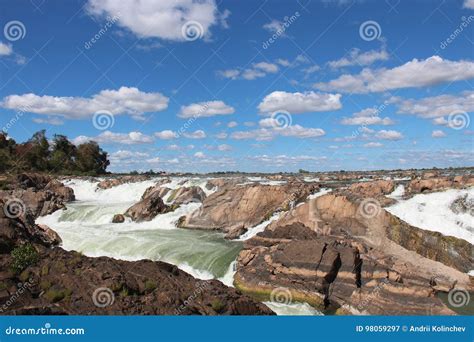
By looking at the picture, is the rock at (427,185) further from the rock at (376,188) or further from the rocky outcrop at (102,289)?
the rocky outcrop at (102,289)

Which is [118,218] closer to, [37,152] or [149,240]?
[149,240]

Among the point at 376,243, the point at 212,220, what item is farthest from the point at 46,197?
the point at 376,243

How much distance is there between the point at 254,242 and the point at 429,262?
8.65m

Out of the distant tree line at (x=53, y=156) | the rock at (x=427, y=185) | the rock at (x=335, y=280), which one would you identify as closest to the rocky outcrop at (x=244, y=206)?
the rock at (x=427, y=185)

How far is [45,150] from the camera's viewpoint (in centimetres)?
9681

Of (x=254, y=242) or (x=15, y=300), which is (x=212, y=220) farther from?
(x=15, y=300)

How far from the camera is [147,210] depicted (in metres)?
37.6

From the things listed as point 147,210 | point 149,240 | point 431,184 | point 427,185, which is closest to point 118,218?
point 147,210

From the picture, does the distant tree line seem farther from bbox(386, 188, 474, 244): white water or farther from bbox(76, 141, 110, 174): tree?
bbox(386, 188, 474, 244): white water

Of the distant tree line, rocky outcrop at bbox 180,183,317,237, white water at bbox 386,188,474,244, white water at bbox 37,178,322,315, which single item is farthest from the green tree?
white water at bbox 386,188,474,244

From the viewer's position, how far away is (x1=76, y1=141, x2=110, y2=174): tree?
3888 inches

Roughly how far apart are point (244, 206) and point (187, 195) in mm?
9576

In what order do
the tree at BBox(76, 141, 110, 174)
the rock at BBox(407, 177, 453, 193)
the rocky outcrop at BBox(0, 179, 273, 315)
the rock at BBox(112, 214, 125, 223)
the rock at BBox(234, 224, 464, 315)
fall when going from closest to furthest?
the rocky outcrop at BBox(0, 179, 273, 315), the rock at BBox(234, 224, 464, 315), the rock at BBox(407, 177, 453, 193), the rock at BBox(112, 214, 125, 223), the tree at BBox(76, 141, 110, 174)

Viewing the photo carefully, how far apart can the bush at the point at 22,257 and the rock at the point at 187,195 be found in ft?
85.2
